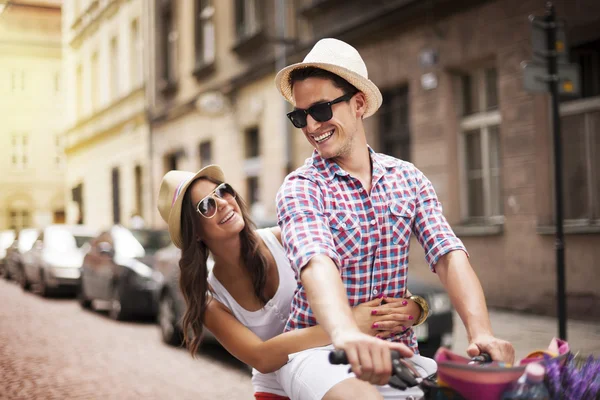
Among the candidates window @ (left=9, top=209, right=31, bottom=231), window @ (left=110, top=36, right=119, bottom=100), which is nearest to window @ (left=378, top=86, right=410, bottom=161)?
window @ (left=110, top=36, right=119, bottom=100)

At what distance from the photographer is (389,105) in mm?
14570

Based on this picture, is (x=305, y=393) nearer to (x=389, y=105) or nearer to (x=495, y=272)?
(x=495, y=272)

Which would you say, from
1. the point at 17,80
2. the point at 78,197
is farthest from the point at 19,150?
the point at 78,197

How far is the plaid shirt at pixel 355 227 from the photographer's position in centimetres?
219

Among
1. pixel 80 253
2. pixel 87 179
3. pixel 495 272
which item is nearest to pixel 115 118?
pixel 87 179

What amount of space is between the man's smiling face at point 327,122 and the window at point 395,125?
12.0 metres

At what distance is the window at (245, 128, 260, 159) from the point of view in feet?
65.3

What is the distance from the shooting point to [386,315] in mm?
2201

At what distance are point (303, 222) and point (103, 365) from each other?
23.6ft

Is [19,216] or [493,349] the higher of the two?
[19,216]

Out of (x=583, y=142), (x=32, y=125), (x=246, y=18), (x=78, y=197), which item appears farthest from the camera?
(x=32, y=125)

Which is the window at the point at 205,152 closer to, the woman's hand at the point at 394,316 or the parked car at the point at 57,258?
the parked car at the point at 57,258

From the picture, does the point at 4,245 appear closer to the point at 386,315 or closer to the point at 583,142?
the point at 583,142

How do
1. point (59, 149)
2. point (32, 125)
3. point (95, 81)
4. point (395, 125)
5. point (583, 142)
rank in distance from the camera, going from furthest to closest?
1. point (59, 149)
2. point (32, 125)
3. point (95, 81)
4. point (395, 125)
5. point (583, 142)
